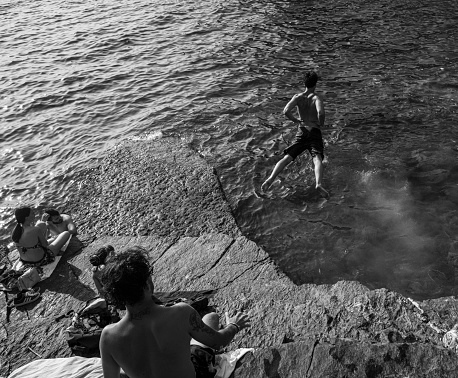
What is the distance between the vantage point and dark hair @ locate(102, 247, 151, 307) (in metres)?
3.46

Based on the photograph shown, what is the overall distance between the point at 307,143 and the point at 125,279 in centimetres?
678

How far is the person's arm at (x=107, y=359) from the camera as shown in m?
3.68

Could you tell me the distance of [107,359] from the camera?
376 centimetres

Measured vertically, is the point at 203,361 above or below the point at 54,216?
above

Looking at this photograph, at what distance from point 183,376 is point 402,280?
Answer: 4359 mm

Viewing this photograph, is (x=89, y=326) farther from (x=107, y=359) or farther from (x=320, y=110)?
(x=320, y=110)

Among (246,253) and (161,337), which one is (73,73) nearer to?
(246,253)

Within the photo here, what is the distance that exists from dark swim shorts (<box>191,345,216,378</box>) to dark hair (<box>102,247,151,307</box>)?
3.92 feet

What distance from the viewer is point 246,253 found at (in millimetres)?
7422

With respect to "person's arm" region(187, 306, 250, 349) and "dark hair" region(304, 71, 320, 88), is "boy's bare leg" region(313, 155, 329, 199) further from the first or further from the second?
"person's arm" region(187, 306, 250, 349)

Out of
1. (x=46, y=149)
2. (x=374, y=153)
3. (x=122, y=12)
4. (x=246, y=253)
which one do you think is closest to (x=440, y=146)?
(x=374, y=153)

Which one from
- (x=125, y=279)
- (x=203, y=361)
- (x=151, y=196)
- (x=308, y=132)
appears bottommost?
(x=151, y=196)

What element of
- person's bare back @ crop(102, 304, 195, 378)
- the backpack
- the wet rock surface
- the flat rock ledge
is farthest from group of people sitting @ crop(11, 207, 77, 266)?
person's bare back @ crop(102, 304, 195, 378)

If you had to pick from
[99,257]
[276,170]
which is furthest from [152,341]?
[276,170]
